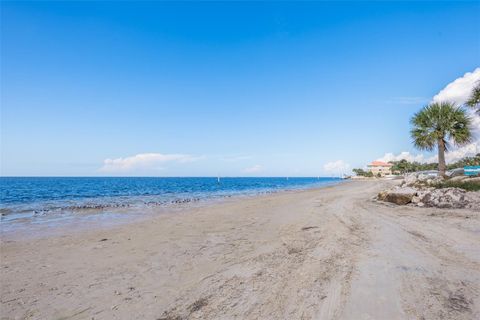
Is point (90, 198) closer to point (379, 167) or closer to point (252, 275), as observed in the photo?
point (252, 275)

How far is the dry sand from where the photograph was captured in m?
3.77

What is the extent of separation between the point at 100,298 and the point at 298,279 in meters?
3.55

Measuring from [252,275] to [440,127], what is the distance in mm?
28935

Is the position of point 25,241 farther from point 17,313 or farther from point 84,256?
point 17,313

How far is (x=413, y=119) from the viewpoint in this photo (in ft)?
86.8

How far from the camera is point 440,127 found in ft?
82.5

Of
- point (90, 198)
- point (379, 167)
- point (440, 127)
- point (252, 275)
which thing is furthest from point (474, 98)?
point (379, 167)

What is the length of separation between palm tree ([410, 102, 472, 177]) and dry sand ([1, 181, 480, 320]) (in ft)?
65.0

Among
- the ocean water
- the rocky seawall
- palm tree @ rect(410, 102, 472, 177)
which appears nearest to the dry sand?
the rocky seawall

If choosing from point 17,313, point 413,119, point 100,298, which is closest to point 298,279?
point 100,298

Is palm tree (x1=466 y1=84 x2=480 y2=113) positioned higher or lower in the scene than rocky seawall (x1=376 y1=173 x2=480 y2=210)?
higher

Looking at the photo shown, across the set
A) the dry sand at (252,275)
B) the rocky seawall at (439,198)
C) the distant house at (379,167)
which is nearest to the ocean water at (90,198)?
the dry sand at (252,275)

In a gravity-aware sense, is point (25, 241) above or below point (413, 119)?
below

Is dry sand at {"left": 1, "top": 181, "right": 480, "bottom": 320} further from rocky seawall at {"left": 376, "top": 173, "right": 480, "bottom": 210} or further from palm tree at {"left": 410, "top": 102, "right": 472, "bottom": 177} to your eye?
palm tree at {"left": 410, "top": 102, "right": 472, "bottom": 177}
